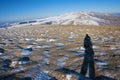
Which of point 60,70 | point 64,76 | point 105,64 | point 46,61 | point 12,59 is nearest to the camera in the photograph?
point 64,76

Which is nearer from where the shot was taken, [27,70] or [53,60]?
[27,70]

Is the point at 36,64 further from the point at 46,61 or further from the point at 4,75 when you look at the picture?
the point at 4,75

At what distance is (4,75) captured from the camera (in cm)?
688

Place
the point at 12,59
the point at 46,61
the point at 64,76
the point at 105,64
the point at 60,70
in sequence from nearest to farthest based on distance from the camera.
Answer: the point at 64,76
the point at 60,70
the point at 105,64
the point at 46,61
the point at 12,59

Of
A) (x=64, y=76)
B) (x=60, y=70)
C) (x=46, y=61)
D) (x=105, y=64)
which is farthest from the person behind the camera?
(x=46, y=61)

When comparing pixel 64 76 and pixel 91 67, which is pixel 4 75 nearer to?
pixel 64 76

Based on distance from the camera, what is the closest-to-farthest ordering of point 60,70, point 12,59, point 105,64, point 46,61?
point 60,70 < point 105,64 < point 46,61 < point 12,59

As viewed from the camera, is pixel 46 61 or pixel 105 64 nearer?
pixel 105 64

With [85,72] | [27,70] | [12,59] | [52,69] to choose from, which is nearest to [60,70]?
[52,69]

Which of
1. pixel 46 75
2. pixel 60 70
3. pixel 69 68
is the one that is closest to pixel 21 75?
pixel 46 75

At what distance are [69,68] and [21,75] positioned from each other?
2.53 meters

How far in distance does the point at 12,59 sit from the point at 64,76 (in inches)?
176

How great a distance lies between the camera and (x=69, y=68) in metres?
7.40

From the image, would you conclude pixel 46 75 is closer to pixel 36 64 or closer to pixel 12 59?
pixel 36 64
